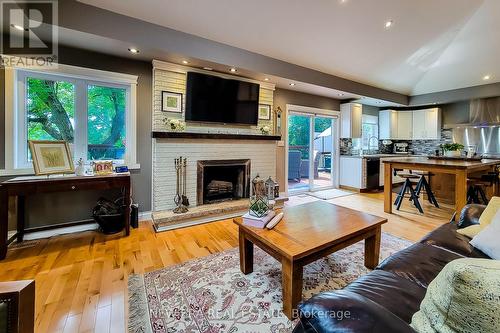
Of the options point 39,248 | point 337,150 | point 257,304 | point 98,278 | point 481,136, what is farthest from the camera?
point 337,150

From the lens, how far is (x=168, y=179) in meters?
3.48

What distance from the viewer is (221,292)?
5.87 feet

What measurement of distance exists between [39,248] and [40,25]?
241cm

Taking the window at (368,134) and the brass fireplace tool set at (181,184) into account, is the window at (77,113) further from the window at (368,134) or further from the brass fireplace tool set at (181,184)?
the window at (368,134)

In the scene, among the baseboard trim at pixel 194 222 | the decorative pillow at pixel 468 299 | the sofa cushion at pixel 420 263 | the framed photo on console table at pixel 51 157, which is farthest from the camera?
the baseboard trim at pixel 194 222

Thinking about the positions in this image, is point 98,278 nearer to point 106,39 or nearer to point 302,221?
point 302,221

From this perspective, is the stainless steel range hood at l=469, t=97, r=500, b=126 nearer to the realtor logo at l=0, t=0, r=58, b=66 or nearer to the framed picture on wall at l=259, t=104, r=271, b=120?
the framed picture on wall at l=259, t=104, r=271, b=120

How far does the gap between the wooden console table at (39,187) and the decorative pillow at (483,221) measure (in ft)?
11.3

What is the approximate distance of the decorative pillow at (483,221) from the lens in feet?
5.62

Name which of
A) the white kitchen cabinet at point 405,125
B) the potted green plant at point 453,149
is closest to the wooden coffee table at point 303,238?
the potted green plant at point 453,149

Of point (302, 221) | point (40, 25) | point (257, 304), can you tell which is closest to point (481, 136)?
point (302, 221)

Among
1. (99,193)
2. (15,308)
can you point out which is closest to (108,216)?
(99,193)

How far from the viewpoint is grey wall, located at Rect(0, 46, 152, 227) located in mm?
2836

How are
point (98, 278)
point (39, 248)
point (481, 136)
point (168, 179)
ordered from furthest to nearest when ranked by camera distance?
1. point (481, 136)
2. point (168, 179)
3. point (39, 248)
4. point (98, 278)
